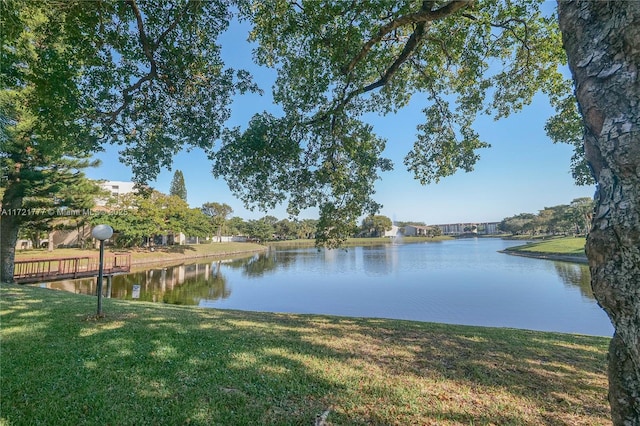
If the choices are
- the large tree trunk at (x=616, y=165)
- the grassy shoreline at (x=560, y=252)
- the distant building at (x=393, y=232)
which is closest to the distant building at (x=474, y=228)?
the distant building at (x=393, y=232)

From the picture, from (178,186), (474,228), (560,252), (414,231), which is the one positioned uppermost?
(178,186)

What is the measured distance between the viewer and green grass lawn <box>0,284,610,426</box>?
6.61ft

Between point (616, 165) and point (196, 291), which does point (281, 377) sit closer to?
point (616, 165)

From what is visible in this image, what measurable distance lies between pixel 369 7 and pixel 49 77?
4203 mm

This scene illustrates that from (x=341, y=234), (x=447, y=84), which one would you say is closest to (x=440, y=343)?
(x=341, y=234)

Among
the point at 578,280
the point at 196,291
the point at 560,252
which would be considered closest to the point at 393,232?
the point at 560,252

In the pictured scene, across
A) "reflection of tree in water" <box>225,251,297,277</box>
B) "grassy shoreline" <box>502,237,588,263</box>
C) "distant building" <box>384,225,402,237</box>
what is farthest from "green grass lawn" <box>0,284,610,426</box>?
"distant building" <box>384,225,402,237</box>

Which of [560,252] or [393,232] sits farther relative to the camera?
[393,232]

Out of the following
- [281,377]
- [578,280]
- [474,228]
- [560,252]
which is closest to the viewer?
[281,377]

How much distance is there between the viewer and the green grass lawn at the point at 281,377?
79.4 inches

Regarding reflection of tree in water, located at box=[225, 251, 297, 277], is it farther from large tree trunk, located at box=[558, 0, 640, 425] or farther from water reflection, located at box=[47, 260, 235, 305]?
large tree trunk, located at box=[558, 0, 640, 425]

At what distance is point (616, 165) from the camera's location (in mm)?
1103

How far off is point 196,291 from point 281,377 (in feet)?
40.0

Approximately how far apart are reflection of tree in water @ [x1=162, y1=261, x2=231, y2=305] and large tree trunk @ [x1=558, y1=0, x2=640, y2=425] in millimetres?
11800
